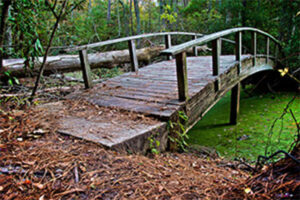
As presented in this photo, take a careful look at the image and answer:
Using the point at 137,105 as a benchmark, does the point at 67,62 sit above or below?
above

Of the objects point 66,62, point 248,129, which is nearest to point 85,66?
point 66,62

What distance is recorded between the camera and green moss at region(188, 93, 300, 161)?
4493mm

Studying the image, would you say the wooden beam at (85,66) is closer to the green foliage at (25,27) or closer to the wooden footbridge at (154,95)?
the wooden footbridge at (154,95)

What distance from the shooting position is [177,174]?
2189mm

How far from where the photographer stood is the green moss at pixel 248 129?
14.7 ft

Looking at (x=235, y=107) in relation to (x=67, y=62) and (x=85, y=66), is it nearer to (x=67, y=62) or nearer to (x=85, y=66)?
(x=85, y=66)

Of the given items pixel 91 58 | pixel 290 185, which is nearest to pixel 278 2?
pixel 91 58

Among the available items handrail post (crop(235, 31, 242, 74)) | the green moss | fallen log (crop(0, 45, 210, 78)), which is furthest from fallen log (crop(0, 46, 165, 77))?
handrail post (crop(235, 31, 242, 74))

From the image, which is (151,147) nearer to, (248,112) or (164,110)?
(164,110)

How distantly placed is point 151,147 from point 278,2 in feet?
32.0

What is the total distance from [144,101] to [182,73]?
2.59 ft

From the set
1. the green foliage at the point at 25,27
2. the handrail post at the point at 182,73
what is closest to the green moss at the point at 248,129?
the handrail post at the point at 182,73

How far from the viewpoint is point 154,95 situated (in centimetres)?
384

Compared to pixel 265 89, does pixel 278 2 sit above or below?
above
